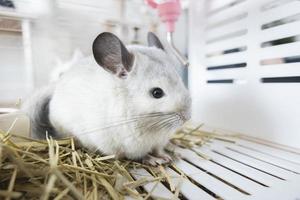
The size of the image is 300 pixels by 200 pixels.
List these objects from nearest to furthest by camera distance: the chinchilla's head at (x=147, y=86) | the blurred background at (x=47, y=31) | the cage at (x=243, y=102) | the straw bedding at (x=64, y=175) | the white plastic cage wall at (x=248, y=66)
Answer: the straw bedding at (x=64, y=175), the cage at (x=243, y=102), the chinchilla's head at (x=147, y=86), the white plastic cage wall at (x=248, y=66), the blurred background at (x=47, y=31)

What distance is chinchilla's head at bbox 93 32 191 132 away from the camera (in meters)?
0.90

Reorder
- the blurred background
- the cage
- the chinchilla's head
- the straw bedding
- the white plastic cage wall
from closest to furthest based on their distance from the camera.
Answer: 1. the straw bedding
2. the cage
3. the chinchilla's head
4. the white plastic cage wall
5. the blurred background

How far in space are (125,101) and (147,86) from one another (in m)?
0.10

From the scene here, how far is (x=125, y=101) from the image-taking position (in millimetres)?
931

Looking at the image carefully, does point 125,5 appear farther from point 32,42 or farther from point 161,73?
point 161,73

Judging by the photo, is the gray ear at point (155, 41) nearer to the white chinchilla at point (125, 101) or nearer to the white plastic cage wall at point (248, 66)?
the white chinchilla at point (125, 101)

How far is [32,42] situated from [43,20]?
0.13 meters

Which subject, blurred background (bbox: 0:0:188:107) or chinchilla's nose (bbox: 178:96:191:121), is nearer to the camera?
chinchilla's nose (bbox: 178:96:191:121)

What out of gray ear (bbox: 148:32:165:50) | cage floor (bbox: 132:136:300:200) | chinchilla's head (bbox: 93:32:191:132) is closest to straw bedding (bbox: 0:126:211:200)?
cage floor (bbox: 132:136:300:200)

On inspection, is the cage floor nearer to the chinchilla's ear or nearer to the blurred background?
the chinchilla's ear

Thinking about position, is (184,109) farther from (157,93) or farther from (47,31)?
(47,31)

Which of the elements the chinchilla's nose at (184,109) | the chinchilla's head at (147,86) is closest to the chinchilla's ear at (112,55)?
the chinchilla's head at (147,86)

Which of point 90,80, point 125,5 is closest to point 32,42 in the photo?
point 90,80

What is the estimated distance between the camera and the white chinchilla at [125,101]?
0.91 metres
